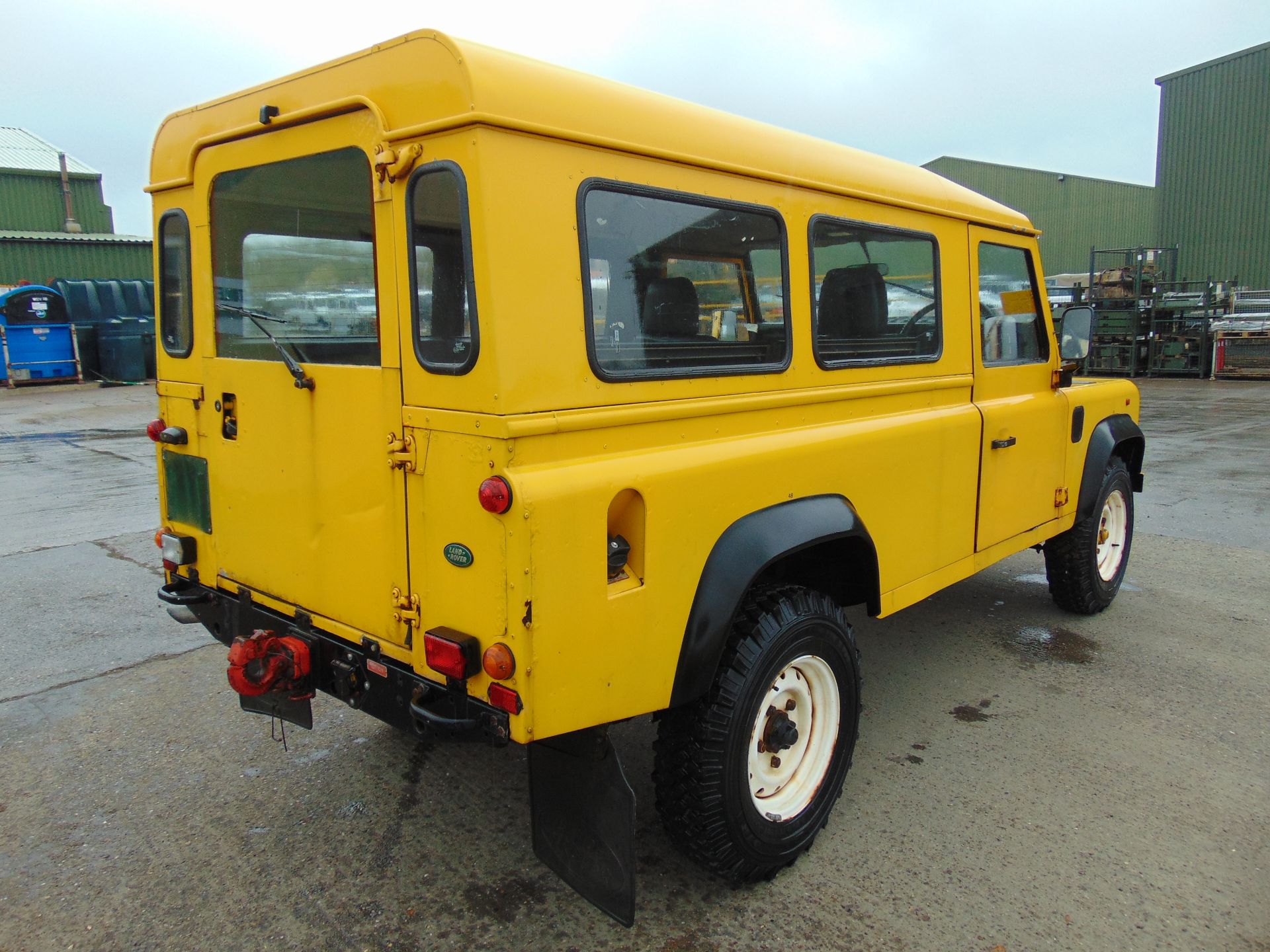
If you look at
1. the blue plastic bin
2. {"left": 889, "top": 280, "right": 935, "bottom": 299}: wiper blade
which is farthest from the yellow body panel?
the blue plastic bin

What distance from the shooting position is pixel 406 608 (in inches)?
94.1

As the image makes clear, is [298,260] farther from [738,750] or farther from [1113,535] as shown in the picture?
[1113,535]

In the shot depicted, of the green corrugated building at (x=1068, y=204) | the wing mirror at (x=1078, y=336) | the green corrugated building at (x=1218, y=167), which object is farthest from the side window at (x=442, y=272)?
the green corrugated building at (x=1068, y=204)

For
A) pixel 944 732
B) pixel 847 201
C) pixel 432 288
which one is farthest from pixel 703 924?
pixel 847 201

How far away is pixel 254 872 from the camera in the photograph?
111 inches

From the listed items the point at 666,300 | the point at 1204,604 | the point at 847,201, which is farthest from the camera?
the point at 1204,604

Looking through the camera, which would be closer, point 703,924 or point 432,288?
point 432,288

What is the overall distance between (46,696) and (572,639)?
3.24 meters

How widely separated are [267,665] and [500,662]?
0.94 metres

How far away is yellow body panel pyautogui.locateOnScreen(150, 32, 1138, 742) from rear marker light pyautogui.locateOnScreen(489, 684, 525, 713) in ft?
0.08

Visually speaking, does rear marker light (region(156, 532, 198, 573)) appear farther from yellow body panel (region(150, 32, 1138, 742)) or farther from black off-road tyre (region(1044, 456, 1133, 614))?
A: black off-road tyre (region(1044, 456, 1133, 614))

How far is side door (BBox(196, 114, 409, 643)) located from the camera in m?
2.42

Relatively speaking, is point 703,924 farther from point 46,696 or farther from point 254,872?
point 46,696

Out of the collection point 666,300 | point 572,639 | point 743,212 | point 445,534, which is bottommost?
point 572,639
